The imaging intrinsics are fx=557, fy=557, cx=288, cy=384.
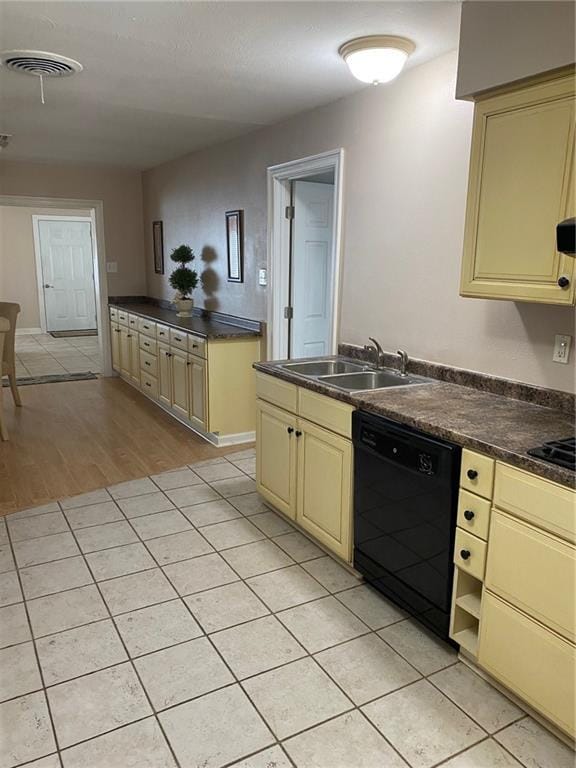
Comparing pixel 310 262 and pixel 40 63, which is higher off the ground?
pixel 40 63

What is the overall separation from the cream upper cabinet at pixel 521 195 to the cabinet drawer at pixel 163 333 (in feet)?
10.4

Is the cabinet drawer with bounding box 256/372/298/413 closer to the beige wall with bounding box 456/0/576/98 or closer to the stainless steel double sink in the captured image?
the stainless steel double sink

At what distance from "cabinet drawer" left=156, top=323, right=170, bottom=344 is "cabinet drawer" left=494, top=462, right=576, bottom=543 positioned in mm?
3610

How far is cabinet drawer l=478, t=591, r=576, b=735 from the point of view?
1594 mm

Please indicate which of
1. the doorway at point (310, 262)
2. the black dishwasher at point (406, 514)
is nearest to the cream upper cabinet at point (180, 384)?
the doorway at point (310, 262)

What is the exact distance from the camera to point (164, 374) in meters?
4.99

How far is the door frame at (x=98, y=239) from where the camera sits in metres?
5.97

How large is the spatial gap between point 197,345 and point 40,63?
2.05 metres

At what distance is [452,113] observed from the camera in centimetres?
253

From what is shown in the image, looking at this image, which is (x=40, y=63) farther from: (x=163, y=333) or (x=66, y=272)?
(x=66, y=272)

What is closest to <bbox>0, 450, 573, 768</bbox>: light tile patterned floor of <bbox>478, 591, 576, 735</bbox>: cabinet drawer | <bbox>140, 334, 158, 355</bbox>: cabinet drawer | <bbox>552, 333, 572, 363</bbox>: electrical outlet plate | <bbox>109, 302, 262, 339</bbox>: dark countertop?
<bbox>478, 591, 576, 735</bbox>: cabinet drawer

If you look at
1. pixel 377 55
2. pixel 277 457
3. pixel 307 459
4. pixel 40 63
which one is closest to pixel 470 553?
pixel 307 459

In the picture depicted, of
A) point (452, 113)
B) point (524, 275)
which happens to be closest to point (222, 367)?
point (452, 113)

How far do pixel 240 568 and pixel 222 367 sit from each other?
1.89 metres
